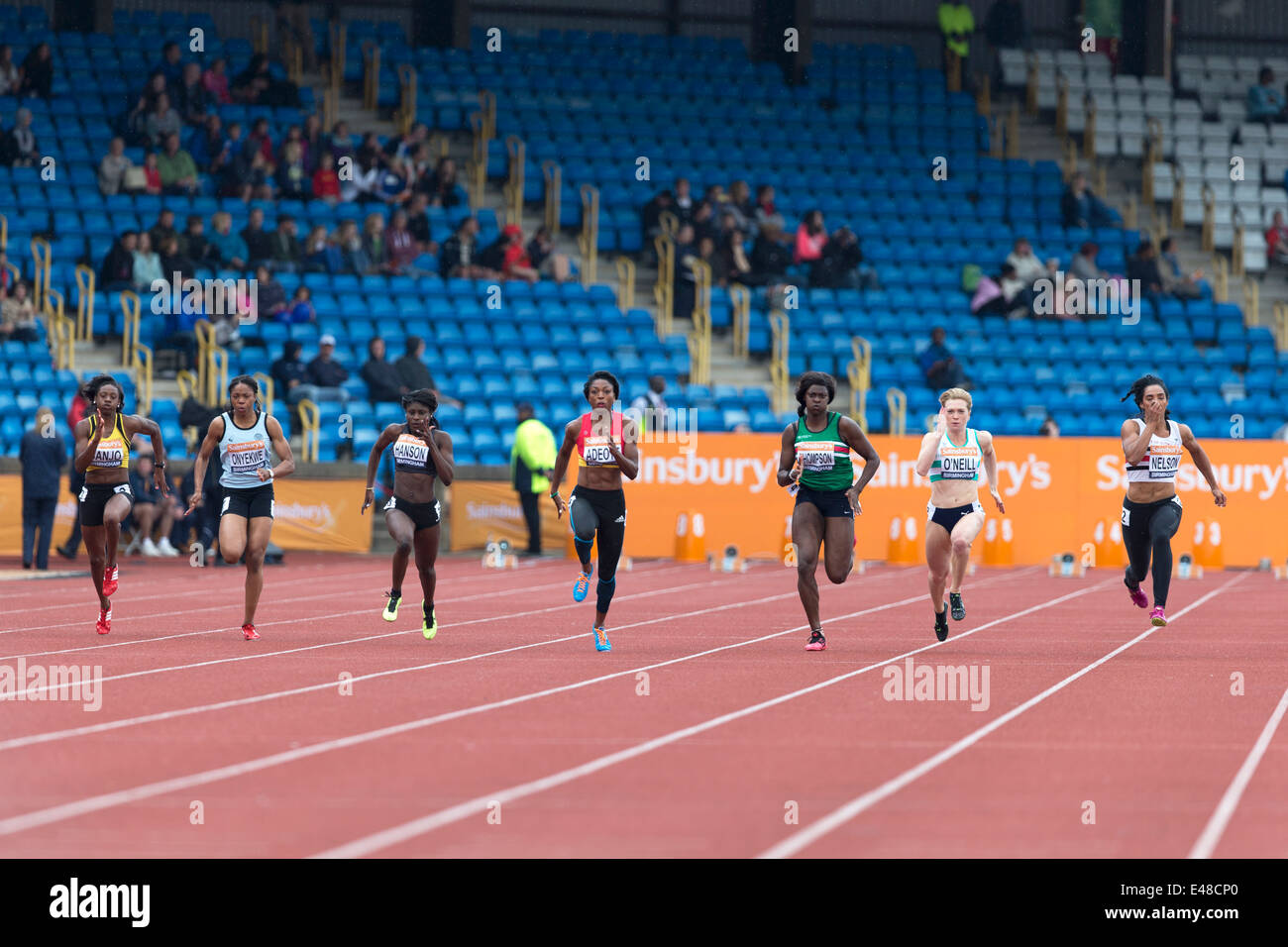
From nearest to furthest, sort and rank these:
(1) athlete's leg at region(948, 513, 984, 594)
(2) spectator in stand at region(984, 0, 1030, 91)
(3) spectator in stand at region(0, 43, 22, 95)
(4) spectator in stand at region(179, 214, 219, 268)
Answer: (1) athlete's leg at region(948, 513, 984, 594) < (4) spectator in stand at region(179, 214, 219, 268) < (3) spectator in stand at region(0, 43, 22, 95) < (2) spectator in stand at region(984, 0, 1030, 91)

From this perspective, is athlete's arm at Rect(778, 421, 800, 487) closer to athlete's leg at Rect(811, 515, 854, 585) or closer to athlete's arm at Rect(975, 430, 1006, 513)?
athlete's leg at Rect(811, 515, 854, 585)

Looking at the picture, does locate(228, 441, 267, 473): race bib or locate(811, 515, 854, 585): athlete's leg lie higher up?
locate(228, 441, 267, 473): race bib

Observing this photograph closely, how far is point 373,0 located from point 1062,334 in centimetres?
1676

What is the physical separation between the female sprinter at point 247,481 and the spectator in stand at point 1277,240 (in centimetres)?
2597

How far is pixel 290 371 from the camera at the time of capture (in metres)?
28.7

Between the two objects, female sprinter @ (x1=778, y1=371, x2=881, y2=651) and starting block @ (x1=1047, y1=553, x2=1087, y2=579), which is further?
starting block @ (x1=1047, y1=553, x2=1087, y2=579)

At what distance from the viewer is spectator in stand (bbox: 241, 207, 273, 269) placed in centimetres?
3044

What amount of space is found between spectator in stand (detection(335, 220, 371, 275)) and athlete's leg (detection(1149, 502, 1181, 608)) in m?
17.4

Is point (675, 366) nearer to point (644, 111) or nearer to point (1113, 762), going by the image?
point (644, 111)

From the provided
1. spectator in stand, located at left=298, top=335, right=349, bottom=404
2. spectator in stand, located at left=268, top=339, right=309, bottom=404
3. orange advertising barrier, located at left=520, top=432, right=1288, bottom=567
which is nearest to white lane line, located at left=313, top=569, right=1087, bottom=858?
orange advertising barrier, located at left=520, top=432, right=1288, bottom=567

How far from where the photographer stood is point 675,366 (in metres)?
31.4

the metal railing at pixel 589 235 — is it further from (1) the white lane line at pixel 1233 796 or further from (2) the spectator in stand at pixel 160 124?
(1) the white lane line at pixel 1233 796

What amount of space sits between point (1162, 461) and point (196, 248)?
17.6 metres
